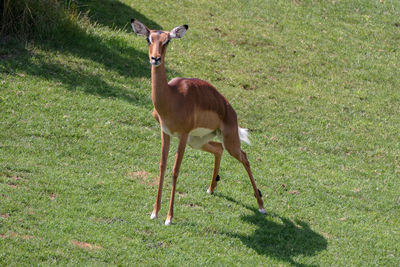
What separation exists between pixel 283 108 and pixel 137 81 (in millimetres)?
3355

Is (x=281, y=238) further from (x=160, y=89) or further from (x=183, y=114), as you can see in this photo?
(x=160, y=89)

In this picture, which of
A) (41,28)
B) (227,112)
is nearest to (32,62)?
(41,28)

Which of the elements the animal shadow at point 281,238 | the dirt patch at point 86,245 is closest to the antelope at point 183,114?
the animal shadow at point 281,238

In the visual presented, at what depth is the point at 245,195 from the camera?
9.24 meters

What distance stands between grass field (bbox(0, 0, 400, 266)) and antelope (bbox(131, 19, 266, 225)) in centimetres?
73

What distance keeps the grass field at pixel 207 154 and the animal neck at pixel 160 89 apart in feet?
5.23

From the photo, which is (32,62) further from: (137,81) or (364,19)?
(364,19)

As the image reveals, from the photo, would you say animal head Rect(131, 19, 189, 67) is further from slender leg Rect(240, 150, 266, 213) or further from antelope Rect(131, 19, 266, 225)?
slender leg Rect(240, 150, 266, 213)

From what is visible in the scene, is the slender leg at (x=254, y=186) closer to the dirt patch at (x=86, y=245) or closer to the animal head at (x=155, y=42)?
the animal head at (x=155, y=42)

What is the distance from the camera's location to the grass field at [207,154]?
297 inches

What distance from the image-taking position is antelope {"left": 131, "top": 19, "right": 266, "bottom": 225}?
7414 millimetres

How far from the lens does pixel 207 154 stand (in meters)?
10.6

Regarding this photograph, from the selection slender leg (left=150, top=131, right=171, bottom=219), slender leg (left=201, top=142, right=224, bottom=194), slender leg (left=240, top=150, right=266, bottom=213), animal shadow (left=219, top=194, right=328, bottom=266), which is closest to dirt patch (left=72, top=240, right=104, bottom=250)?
slender leg (left=150, top=131, right=171, bottom=219)

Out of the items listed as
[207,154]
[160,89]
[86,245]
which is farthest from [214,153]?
[86,245]
